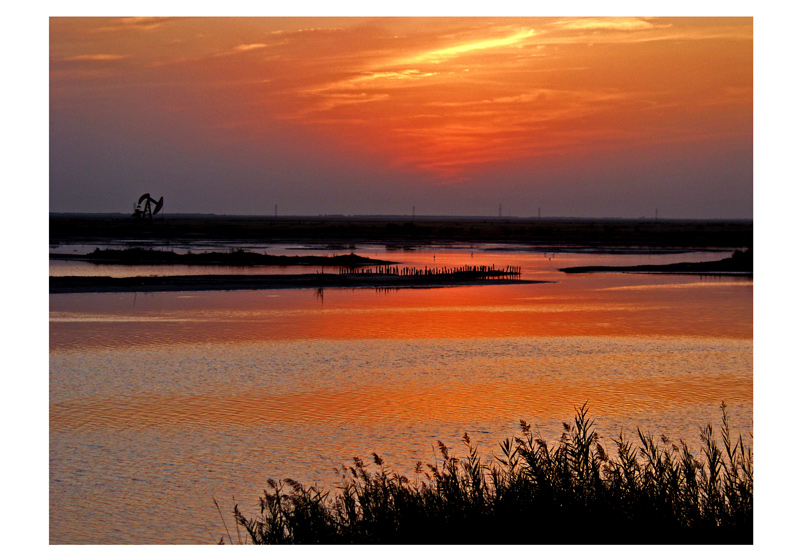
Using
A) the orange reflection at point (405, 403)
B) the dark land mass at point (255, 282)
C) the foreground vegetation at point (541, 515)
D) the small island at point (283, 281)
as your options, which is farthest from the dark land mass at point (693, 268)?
the foreground vegetation at point (541, 515)

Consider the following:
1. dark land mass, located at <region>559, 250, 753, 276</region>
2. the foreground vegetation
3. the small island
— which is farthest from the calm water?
dark land mass, located at <region>559, 250, 753, 276</region>

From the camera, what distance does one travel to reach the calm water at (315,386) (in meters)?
14.2

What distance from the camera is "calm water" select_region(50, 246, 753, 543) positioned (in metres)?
14.2

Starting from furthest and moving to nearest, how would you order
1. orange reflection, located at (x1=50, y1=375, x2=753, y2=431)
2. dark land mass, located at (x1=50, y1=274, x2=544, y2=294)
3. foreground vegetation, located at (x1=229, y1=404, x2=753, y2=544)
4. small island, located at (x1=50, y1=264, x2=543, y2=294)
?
small island, located at (x1=50, y1=264, x2=543, y2=294), dark land mass, located at (x1=50, y1=274, x2=544, y2=294), orange reflection, located at (x1=50, y1=375, x2=753, y2=431), foreground vegetation, located at (x1=229, y1=404, x2=753, y2=544)

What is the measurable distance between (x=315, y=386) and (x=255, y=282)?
28.6m

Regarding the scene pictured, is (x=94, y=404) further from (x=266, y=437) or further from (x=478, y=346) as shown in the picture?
(x=478, y=346)

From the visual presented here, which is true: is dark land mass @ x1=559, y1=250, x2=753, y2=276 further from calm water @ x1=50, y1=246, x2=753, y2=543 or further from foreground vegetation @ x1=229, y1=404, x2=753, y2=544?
foreground vegetation @ x1=229, y1=404, x2=753, y2=544

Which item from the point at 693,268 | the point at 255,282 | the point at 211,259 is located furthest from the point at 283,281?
the point at 693,268

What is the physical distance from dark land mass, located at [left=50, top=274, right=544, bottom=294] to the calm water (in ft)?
14.3

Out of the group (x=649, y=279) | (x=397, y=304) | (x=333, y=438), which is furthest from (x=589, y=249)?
(x=333, y=438)

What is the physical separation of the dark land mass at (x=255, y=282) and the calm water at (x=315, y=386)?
4.35 metres

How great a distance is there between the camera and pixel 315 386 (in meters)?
21.1

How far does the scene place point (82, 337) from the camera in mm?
28438

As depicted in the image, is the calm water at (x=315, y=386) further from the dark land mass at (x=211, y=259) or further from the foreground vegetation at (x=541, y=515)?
the dark land mass at (x=211, y=259)
